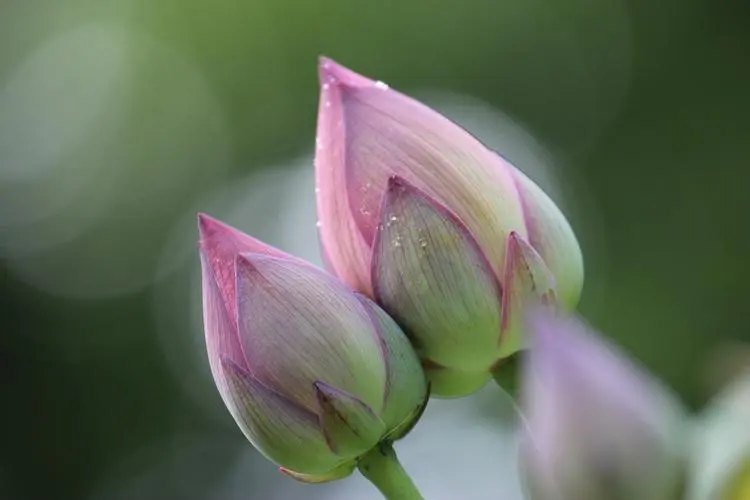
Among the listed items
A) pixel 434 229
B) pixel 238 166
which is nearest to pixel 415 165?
pixel 434 229

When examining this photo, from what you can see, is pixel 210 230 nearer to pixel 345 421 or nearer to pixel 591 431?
pixel 345 421

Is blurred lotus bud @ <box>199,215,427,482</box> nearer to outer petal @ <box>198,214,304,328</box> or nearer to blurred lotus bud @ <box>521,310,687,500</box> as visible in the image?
outer petal @ <box>198,214,304,328</box>

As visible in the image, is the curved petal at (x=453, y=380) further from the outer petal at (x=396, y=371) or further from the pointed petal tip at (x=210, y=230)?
the pointed petal tip at (x=210, y=230)

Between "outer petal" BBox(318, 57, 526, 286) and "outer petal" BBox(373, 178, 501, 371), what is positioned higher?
"outer petal" BBox(318, 57, 526, 286)

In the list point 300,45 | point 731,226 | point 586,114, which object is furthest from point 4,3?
point 731,226

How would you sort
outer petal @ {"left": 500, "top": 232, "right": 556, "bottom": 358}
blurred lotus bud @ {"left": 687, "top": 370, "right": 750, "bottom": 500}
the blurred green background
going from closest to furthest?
1. blurred lotus bud @ {"left": 687, "top": 370, "right": 750, "bottom": 500}
2. outer petal @ {"left": 500, "top": 232, "right": 556, "bottom": 358}
3. the blurred green background

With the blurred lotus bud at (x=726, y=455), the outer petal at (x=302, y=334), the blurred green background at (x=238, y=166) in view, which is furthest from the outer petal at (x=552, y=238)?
the blurred green background at (x=238, y=166)

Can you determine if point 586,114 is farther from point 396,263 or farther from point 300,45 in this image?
point 396,263

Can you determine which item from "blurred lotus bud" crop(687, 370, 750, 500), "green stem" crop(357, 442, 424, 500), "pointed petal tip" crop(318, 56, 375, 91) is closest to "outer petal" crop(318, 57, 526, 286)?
"pointed petal tip" crop(318, 56, 375, 91)
